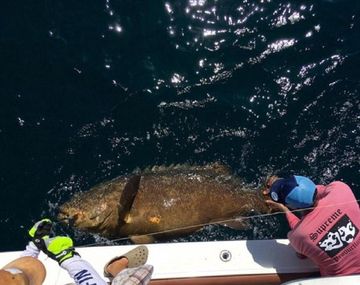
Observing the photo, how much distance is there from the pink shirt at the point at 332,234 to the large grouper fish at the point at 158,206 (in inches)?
49.1

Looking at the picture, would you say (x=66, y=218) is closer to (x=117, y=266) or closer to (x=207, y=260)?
(x=117, y=266)

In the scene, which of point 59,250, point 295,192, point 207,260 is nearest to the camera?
point 59,250

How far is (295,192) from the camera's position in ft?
15.1

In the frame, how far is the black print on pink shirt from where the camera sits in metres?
4.41

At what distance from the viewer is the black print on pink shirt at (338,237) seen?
174 inches

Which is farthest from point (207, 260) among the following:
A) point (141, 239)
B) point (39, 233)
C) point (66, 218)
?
point (66, 218)

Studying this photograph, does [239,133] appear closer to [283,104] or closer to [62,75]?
[283,104]

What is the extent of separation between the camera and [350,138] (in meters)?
6.38

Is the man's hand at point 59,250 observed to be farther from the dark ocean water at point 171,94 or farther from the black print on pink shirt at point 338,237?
the black print on pink shirt at point 338,237

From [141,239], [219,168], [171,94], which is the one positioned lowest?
[141,239]

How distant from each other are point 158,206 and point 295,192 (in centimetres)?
168

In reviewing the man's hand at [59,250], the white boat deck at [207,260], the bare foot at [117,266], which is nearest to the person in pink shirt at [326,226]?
the white boat deck at [207,260]

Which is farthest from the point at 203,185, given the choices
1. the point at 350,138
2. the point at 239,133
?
the point at 350,138

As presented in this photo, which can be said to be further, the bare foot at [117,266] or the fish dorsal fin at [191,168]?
the fish dorsal fin at [191,168]
